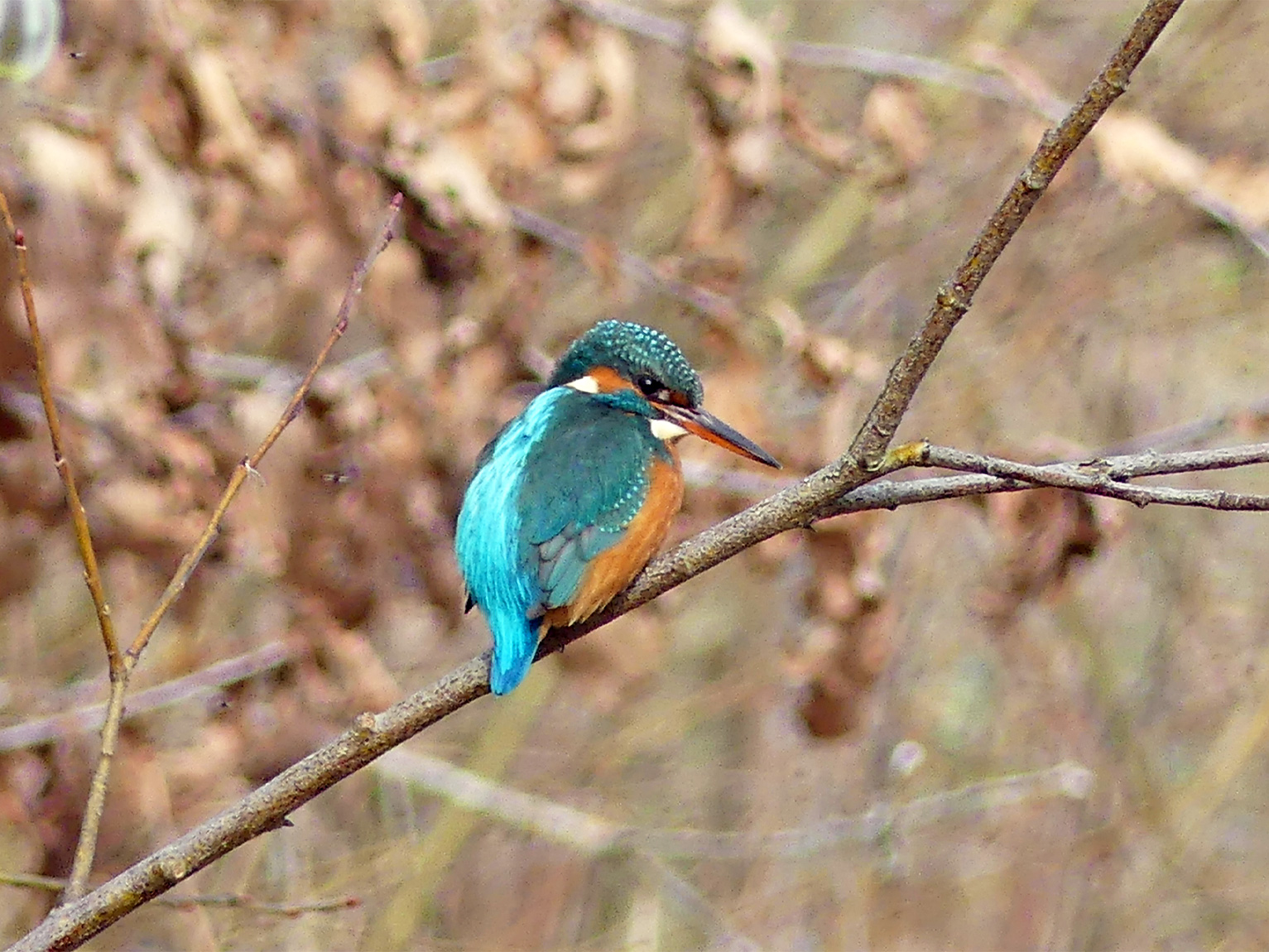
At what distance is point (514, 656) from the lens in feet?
6.97

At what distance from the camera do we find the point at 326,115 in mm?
3090

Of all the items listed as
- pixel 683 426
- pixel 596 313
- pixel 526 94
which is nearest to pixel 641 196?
pixel 596 313

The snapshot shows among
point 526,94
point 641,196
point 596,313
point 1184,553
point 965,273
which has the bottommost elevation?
point 965,273

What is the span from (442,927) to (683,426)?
3.49 metres

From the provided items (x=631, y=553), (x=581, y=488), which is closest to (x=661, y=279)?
(x=581, y=488)

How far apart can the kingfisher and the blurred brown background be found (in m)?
0.42

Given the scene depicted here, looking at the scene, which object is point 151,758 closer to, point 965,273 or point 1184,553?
point 965,273

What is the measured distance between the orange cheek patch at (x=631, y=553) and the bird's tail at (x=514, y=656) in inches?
1.9

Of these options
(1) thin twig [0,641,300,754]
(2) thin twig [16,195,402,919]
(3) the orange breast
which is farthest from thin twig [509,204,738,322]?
(2) thin twig [16,195,402,919]

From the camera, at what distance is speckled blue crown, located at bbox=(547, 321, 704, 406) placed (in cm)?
265

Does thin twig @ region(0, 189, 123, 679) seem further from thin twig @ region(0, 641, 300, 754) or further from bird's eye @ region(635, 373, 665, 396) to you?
thin twig @ region(0, 641, 300, 754)

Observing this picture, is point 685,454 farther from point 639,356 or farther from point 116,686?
point 116,686

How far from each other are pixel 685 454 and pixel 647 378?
48.4 inches

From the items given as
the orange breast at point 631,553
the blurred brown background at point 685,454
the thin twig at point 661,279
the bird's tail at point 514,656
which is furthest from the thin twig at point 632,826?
the bird's tail at point 514,656
